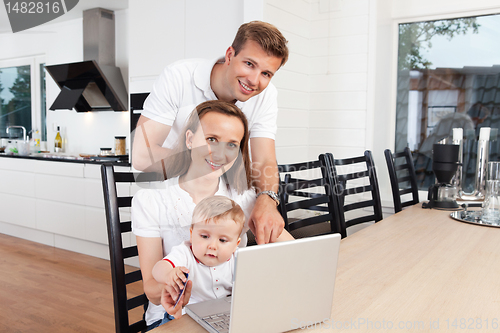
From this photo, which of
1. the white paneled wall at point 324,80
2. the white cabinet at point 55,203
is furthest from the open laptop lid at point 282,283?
the white cabinet at point 55,203

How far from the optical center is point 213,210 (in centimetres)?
47

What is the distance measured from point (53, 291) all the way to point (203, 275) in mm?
2355

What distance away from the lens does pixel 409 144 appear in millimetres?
2707

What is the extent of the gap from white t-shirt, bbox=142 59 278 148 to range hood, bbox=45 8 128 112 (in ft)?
10.7

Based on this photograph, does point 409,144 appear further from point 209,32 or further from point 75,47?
point 75,47

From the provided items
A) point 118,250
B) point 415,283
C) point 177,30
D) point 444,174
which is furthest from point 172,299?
point 177,30

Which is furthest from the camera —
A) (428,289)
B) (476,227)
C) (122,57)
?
(122,57)

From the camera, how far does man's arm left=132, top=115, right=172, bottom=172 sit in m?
0.47

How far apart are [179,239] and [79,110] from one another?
3878mm

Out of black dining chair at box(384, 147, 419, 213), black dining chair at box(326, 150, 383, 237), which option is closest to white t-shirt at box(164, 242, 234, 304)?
black dining chair at box(326, 150, 383, 237)

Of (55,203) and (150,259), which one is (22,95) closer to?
(55,203)

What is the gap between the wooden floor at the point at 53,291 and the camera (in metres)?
2.04

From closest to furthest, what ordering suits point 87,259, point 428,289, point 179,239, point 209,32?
1. point 179,239
2. point 428,289
3. point 209,32
4. point 87,259

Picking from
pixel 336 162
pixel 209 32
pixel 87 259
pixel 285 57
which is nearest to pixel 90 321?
pixel 87 259
